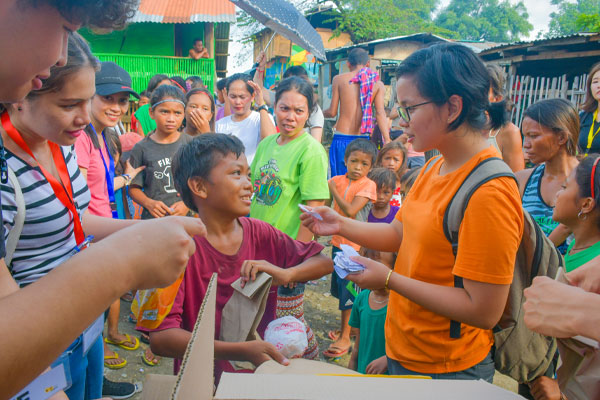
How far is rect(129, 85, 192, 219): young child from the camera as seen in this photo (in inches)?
145

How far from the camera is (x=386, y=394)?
0.93 meters

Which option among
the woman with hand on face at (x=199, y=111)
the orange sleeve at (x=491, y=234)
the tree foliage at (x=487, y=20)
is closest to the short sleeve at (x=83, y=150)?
the woman with hand on face at (x=199, y=111)

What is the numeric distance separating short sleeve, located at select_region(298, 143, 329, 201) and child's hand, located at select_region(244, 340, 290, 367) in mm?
1496

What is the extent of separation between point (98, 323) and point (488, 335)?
168 centimetres

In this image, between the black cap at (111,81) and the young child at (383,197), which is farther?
the young child at (383,197)

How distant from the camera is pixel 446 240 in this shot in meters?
1.55

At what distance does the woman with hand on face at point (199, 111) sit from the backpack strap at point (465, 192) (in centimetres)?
332

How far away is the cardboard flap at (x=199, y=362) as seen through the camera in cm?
66

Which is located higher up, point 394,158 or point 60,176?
point 60,176

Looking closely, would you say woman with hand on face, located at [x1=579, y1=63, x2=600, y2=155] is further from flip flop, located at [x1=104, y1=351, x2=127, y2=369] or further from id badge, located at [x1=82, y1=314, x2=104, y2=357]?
flip flop, located at [x1=104, y1=351, x2=127, y2=369]

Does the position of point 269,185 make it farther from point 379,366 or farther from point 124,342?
point 124,342

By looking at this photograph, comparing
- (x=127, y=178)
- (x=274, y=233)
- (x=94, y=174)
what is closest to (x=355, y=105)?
(x=127, y=178)

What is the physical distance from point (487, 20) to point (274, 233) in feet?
206

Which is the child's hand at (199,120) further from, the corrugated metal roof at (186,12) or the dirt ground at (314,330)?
the corrugated metal roof at (186,12)
